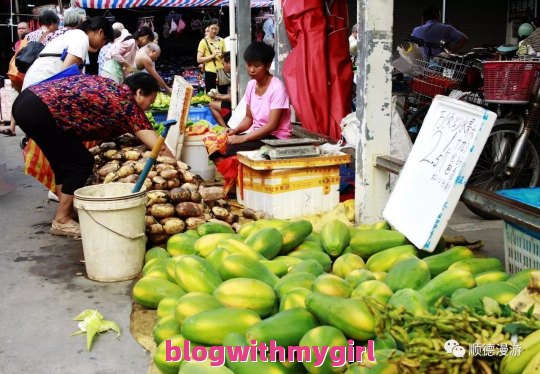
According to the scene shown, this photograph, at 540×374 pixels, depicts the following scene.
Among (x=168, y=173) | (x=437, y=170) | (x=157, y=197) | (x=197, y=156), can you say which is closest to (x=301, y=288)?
(x=437, y=170)

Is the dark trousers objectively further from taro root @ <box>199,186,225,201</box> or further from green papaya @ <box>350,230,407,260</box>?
green papaya @ <box>350,230,407,260</box>

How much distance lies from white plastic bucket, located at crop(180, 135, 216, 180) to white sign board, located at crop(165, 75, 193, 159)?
0.12 meters

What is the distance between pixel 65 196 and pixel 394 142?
2856 mm

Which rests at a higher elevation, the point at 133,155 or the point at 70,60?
the point at 70,60

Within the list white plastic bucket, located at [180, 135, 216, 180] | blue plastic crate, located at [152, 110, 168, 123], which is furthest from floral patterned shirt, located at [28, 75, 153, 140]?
blue plastic crate, located at [152, 110, 168, 123]

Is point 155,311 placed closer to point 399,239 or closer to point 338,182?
point 399,239

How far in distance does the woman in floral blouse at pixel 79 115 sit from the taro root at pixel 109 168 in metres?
0.15

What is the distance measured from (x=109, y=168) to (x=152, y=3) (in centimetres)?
1149

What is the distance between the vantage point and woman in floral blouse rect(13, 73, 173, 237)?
5055 millimetres

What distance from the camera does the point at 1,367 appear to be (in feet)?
10.4

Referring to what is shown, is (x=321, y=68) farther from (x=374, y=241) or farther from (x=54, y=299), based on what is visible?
(x=54, y=299)

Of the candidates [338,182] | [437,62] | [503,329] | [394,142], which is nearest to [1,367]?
[503,329]

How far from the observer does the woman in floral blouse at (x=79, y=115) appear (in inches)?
199

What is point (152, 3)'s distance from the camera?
16.0 m
